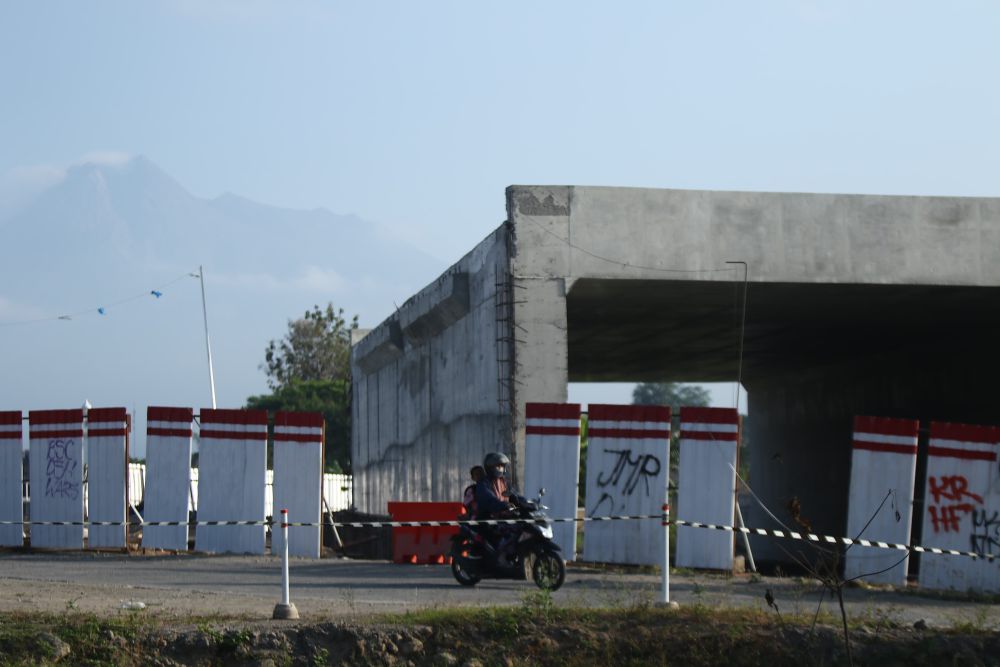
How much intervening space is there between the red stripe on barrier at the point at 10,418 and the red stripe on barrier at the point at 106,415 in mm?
1587

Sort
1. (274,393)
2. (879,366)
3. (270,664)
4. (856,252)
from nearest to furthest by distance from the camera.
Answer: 1. (270,664)
2. (856,252)
3. (879,366)
4. (274,393)

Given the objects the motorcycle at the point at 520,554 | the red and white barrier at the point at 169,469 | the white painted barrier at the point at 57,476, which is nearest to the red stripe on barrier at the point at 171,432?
the red and white barrier at the point at 169,469

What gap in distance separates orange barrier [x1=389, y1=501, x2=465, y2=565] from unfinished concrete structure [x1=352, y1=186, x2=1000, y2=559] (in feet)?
5.65

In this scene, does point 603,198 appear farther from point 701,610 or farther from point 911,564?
point 911,564

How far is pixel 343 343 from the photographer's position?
96938 millimetres

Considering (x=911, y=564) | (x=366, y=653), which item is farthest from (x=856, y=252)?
(x=366, y=653)

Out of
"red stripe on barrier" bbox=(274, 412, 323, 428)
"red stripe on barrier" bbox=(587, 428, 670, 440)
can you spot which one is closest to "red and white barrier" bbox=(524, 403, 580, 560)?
"red stripe on barrier" bbox=(587, 428, 670, 440)

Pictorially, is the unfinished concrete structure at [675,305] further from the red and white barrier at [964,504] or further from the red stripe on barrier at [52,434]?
the red stripe on barrier at [52,434]

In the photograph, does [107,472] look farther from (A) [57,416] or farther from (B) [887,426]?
(B) [887,426]

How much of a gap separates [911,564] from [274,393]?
68.9 meters

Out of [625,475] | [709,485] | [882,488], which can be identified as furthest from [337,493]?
[882,488]

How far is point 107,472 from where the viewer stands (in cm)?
2033

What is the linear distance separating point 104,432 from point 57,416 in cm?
98

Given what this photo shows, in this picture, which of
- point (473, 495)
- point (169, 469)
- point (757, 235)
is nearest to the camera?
point (473, 495)
